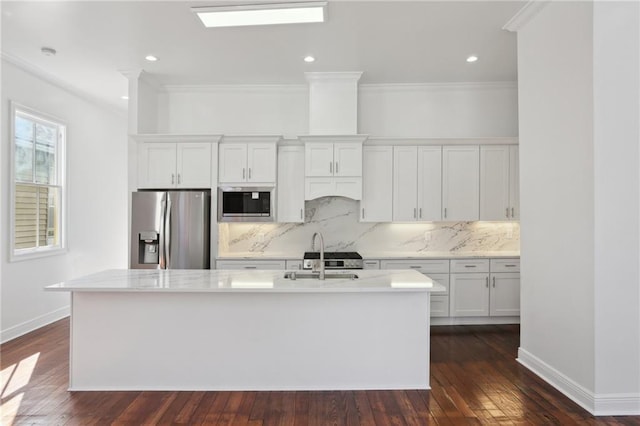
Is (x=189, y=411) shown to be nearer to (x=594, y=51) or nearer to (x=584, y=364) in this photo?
(x=584, y=364)

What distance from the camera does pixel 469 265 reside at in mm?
4594

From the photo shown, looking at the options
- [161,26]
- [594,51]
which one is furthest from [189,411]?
[594,51]

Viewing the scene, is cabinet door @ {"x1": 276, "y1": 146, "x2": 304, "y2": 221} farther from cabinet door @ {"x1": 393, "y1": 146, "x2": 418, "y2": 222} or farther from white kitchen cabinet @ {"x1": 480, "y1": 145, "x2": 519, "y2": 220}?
white kitchen cabinet @ {"x1": 480, "y1": 145, "x2": 519, "y2": 220}

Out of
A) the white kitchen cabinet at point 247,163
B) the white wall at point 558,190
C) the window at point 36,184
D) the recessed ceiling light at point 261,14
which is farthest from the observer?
the white kitchen cabinet at point 247,163

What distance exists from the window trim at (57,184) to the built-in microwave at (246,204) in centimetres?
224

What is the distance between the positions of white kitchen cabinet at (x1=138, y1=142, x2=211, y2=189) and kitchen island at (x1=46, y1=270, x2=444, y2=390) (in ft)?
6.67

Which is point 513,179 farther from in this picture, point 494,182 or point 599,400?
point 599,400

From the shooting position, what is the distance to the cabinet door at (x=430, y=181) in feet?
15.7

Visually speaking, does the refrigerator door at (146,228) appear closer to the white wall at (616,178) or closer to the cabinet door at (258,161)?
the cabinet door at (258,161)

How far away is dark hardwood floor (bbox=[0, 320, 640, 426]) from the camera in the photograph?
2.46 m

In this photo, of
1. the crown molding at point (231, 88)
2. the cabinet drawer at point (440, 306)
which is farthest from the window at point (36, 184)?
the cabinet drawer at point (440, 306)

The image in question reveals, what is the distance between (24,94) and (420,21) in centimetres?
451

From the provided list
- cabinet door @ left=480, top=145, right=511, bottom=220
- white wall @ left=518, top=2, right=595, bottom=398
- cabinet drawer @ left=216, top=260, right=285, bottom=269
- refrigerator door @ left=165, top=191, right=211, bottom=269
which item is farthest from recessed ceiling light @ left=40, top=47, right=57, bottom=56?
cabinet door @ left=480, top=145, right=511, bottom=220

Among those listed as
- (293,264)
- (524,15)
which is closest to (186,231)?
(293,264)
